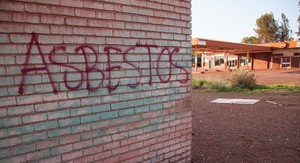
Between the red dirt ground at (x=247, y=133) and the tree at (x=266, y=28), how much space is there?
54066 mm

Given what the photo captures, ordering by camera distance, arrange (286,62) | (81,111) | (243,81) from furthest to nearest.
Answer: (286,62) < (243,81) < (81,111)

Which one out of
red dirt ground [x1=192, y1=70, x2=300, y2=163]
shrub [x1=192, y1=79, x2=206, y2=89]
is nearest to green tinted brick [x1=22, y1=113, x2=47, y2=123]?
red dirt ground [x1=192, y1=70, x2=300, y2=163]

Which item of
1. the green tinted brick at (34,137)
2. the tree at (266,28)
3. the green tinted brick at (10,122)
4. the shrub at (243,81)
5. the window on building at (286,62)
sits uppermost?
the tree at (266,28)

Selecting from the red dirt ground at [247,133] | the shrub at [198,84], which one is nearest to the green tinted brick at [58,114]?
the red dirt ground at [247,133]

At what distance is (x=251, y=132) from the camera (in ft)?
17.3

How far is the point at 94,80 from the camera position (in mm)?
2549

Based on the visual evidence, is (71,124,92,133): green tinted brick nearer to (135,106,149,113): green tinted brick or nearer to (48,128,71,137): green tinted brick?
(48,128,71,137): green tinted brick

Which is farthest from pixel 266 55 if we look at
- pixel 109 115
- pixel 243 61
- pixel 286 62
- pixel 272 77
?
pixel 109 115

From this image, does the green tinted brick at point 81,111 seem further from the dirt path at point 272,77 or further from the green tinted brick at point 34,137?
the dirt path at point 272,77

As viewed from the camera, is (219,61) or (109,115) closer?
(109,115)

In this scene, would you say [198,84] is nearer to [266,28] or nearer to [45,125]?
[45,125]

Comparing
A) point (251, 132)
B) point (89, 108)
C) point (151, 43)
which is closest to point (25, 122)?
point (89, 108)

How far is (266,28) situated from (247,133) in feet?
191

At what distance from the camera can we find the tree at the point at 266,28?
181ft
